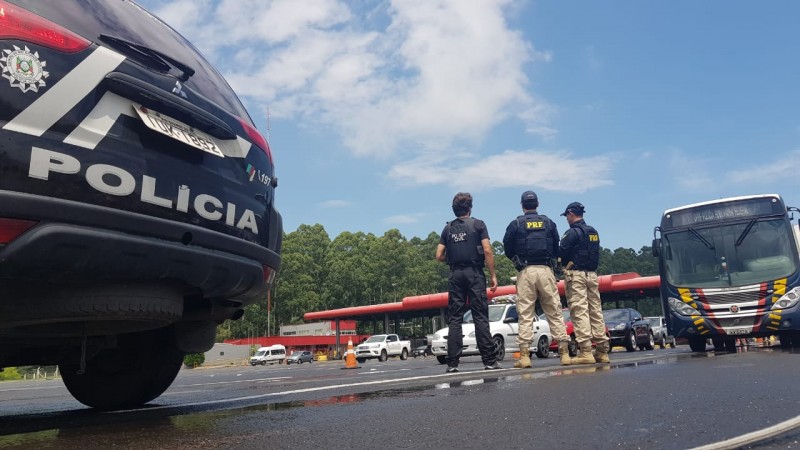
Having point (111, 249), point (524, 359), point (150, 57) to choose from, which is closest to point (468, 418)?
point (111, 249)

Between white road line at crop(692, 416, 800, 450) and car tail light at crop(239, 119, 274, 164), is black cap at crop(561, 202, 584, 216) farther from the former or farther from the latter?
white road line at crop(692, 416, 800, 450)

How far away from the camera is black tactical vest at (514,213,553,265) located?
6.84 metres

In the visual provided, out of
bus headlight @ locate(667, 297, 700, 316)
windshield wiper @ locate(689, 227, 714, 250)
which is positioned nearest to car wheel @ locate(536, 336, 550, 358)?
bus headlight @ locate(667, 297, 700, 316)

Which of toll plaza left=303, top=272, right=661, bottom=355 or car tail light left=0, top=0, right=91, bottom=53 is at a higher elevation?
toll plaza left=303, top=272, right=661, bottom=355

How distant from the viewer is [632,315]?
1877cm

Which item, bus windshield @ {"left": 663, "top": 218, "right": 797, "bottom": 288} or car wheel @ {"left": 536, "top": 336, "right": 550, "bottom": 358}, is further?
car wheel @ {"left": 536, "top": 336, "right": 550, "bottom": 358}

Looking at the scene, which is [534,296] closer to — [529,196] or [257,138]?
[529,196]

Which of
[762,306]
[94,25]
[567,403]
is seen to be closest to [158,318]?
[94,25]

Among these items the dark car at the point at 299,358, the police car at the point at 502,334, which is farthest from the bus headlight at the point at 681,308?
the dark car at the point at 299,358

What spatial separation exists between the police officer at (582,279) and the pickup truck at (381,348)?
90.4 ft

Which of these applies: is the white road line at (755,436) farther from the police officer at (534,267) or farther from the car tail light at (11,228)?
the police officer at (534,267)

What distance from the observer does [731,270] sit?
1041 cm

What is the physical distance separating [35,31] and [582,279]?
6.49 m

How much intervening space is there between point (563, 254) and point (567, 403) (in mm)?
4876
